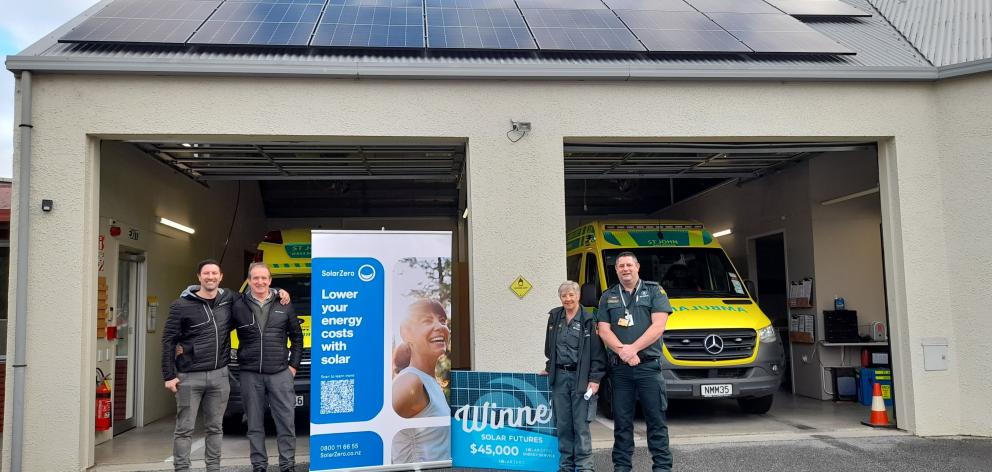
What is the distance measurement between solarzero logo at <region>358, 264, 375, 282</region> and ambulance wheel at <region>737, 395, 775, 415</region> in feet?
17.7

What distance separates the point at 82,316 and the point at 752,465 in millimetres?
6329

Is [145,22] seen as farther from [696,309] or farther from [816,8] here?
[816,8]

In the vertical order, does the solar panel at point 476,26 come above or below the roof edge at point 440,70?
above

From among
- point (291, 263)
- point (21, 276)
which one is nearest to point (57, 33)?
point (21, 276)

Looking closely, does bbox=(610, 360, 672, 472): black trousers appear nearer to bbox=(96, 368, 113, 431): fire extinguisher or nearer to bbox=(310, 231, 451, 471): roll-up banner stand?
bbox=(310, 231, 451, 471): roll-up banner stand

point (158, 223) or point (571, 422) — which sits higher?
point (158, 223)

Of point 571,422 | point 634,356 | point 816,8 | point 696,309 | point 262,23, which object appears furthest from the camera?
point 816,8

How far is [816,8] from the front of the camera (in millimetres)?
10250

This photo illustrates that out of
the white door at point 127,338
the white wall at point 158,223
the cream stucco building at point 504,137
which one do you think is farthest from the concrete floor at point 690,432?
the white wall at point 158,223

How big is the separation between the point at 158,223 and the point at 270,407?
15.8 ft

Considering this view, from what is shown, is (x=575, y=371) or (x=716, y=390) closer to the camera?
(x=575, y=371)

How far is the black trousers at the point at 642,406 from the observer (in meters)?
5.61

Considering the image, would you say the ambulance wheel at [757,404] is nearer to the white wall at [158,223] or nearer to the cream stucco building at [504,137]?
the cream stucco building at [504,137]

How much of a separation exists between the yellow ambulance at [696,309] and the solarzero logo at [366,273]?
8.04ft
